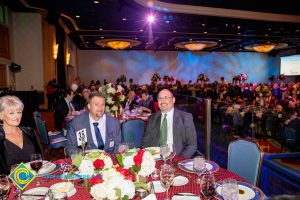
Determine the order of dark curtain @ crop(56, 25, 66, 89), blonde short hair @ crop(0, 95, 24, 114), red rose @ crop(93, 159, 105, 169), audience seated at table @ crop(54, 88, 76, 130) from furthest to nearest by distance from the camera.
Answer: dark curtain @ crop(56, 25, 66, 89) → audience seated at table @ crop(54, 88, 76, 130) → blonde short hair @ crop(0, 95, 24, 114) → red rose @ crop(93, 159, 105, 169)

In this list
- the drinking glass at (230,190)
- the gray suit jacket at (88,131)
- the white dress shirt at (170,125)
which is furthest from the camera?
the white dress shirt at (170,125)

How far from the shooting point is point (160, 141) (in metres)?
3.11

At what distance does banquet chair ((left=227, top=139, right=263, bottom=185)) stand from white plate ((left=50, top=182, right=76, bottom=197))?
5.17 ft

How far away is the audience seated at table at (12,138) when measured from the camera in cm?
241

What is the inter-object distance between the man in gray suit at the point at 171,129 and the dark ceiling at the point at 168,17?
5.63m

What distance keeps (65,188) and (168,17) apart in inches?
353

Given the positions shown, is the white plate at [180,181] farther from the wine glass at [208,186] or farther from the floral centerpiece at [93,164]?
the floral centerpiece at [93,164]

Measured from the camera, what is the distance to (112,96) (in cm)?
459

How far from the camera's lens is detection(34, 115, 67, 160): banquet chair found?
14.0 feet

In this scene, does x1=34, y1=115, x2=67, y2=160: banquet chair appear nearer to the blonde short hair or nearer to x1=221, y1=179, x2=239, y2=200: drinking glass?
the blonde short hair

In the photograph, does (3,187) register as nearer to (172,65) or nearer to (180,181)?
(180,181)

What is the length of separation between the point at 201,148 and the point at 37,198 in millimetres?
5003

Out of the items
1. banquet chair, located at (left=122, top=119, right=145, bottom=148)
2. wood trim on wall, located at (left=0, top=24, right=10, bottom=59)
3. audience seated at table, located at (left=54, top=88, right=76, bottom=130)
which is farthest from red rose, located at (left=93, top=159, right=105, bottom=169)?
wood trim on wall, located at (left=0, top=24, right=10, bottom=59)

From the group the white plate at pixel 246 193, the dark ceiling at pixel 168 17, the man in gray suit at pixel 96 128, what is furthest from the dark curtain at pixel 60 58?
the white plate at pixel 246 193
